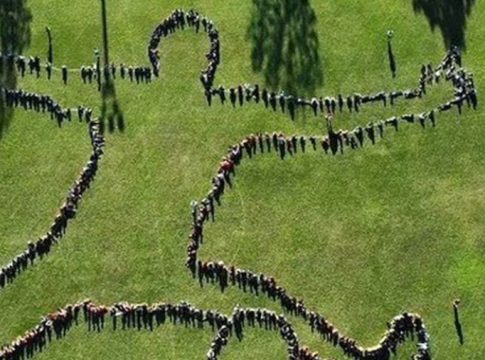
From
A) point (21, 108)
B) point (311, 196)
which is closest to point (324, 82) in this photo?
point (311, 196)

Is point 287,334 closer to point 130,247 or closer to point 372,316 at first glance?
point 372,316

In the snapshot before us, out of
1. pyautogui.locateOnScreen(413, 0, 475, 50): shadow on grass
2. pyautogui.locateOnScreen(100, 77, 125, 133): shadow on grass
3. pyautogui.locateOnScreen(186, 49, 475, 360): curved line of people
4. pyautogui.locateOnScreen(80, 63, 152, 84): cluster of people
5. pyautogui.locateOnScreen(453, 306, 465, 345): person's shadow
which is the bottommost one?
pyautogui.locateOnScreen(453, 306, 465, 345): person's shadow

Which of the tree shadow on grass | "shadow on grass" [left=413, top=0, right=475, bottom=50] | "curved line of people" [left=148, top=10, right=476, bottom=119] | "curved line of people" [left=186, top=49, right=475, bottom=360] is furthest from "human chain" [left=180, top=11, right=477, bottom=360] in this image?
the tree shadow on grass

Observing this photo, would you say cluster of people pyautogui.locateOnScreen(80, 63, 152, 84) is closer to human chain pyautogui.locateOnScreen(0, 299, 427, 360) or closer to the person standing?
human chain pyautogui.locateOnScreen(0, 299, 427, 360)

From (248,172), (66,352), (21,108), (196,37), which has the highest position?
(196,37)

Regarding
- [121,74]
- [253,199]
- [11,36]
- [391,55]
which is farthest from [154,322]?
[391,55]

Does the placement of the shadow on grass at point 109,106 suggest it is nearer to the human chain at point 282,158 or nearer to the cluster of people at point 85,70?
the cluster of people at point 85,70

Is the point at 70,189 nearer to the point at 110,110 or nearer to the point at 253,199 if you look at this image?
the point at 110,110
